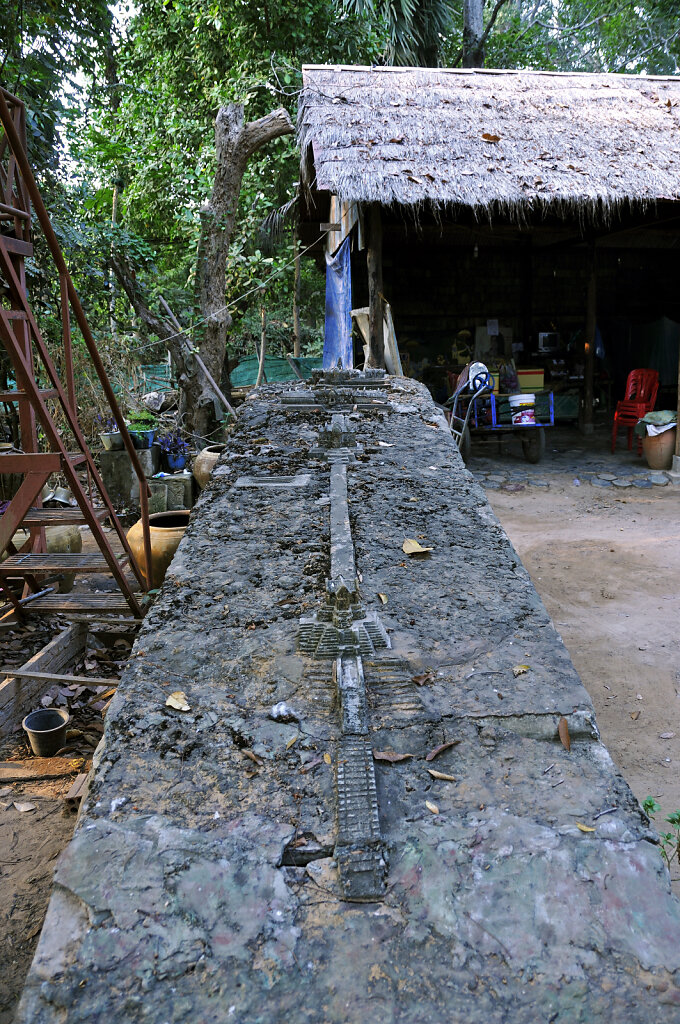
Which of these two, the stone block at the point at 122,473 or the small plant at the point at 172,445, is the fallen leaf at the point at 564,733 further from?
the small plant at the point at 172,445

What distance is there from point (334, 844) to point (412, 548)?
149 cm

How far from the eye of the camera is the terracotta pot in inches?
303

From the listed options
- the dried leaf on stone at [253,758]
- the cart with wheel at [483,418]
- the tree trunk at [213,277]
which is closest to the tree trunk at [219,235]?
the tree trunk at [213,277]

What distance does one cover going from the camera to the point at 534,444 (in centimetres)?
820

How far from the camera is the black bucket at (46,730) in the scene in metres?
2.93

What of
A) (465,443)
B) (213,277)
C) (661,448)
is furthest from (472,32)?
(661,448)

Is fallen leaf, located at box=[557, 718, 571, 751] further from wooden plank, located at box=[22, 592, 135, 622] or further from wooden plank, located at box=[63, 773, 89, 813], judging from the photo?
wooden plank, located at box=[22, 592, 135, 622]

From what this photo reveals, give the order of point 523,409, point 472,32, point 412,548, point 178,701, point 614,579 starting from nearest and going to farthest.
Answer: point 178,701, point 412,548, point 614,579, point 523,409, point 472,32

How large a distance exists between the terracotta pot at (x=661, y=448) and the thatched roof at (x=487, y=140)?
7.95 feet

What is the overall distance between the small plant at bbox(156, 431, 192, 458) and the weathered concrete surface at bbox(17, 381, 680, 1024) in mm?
5164

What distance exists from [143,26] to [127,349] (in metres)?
6.47

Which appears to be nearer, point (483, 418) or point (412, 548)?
point (412, 548)

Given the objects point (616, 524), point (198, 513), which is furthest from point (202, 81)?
point (198, 513)

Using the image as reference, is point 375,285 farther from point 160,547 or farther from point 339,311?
point 160,547
